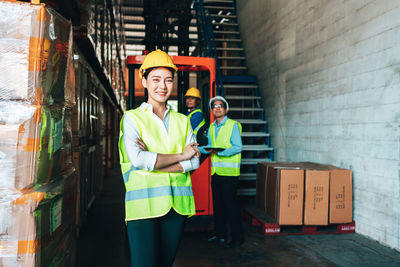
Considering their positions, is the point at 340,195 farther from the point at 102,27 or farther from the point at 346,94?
the point at 102,27

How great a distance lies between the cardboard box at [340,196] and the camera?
4.66 meters

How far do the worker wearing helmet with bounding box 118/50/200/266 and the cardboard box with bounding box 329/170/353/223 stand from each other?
3.36 metres

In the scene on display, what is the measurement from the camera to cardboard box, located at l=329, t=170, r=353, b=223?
466 cm

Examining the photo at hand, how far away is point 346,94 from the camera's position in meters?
4.93

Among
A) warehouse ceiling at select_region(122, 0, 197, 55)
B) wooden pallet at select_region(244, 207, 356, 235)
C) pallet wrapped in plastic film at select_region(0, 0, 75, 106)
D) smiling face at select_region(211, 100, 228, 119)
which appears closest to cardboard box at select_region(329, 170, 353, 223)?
wooden pallet at select_region(244, 207, 356, 235)

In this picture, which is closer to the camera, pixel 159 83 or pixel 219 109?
pixel 159 83

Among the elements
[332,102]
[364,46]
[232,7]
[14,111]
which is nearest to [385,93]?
[364,46]

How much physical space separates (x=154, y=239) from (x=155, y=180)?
320 millimetres

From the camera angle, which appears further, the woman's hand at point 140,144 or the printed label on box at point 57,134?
the printed label on box at point 57,134

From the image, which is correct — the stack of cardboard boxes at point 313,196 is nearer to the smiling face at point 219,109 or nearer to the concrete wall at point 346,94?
the concrete wall at point 346,94

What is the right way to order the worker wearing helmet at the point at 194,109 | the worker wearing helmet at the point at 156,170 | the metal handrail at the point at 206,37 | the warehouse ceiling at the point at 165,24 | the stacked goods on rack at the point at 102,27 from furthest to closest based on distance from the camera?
the metal handrail at the point at 206,37 → the warehouse ceiling at the point at 165,24 → the worker wearing helmet at the point at 194,109 → the stacked goods on rack at the point at 102,27 → the worker wearing helmet at the point at 156,170

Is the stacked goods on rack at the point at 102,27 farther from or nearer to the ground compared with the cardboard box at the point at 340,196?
farther from the ground

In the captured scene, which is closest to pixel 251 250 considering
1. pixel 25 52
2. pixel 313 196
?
pixel 313 196

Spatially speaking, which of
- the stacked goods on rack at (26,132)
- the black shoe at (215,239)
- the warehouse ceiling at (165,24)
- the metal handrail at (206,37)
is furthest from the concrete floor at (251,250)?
the metal handrail at (206,37)
